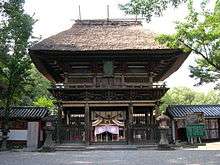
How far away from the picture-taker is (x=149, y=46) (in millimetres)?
20859

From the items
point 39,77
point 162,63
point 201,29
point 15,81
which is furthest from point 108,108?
point 39,77

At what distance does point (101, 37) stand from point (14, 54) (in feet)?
19.7

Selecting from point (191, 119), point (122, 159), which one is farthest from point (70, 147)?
point (191, 119)

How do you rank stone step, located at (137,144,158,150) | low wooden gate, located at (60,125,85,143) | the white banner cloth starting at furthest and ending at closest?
1. the white banner cloth
2. low wooden gate, located at (60,125,85,143)
3. stone step, located at (137,144,158,150)

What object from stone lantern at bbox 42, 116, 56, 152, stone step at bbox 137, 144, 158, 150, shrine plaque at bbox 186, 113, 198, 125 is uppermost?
shrine plaque at bbox 186, 113, 198, 125

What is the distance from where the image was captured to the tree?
22094mm

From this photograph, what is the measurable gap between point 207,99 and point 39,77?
39.7 metres

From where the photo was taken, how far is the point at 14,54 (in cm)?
2244

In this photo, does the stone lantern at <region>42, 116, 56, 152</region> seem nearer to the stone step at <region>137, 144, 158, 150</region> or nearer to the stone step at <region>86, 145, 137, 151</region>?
the stone step at <region>86, 145, 137, 151</region>

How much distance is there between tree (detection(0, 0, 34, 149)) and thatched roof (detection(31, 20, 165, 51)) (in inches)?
76.3

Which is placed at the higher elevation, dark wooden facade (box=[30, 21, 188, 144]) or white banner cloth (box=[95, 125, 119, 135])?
dark wooden facade (box=[30, 21, 188, 144])

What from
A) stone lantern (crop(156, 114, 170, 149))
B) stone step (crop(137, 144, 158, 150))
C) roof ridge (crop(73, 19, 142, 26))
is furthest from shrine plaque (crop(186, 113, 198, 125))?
roof ridge (crop(73, 19, 142, 26))

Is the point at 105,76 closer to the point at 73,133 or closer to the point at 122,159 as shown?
the point at 73,133

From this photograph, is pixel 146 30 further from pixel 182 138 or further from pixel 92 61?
pixel 182 138
